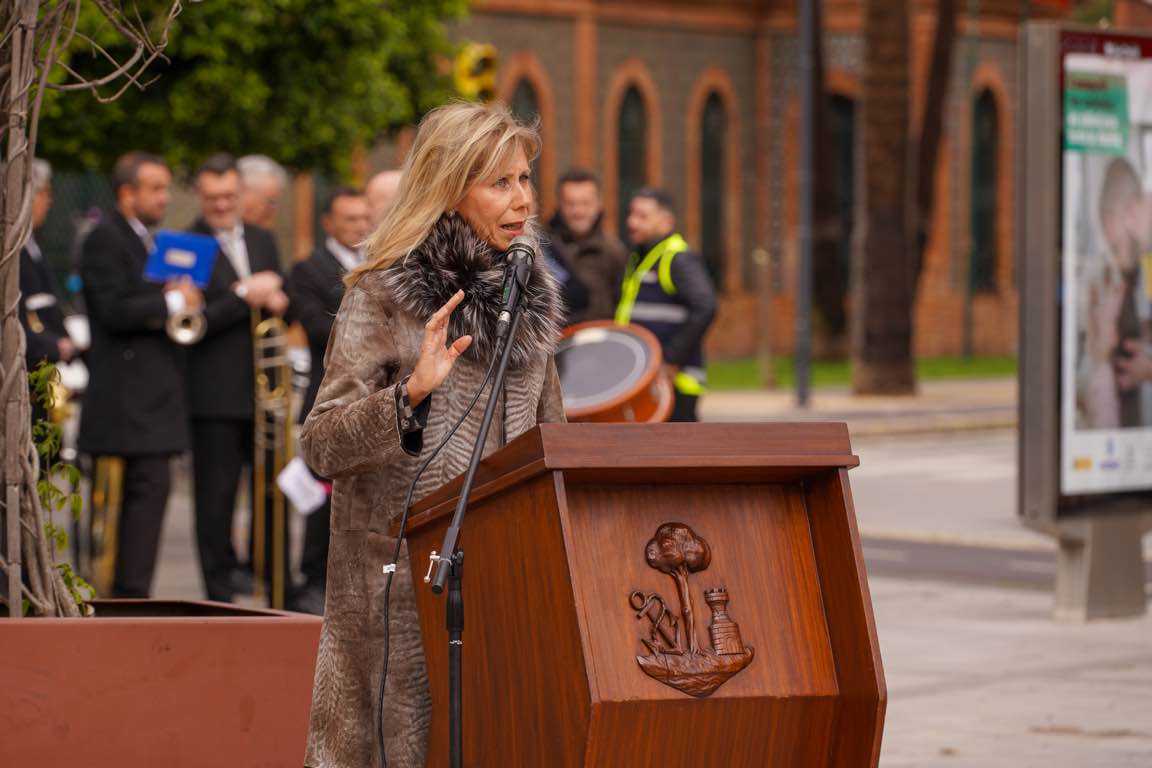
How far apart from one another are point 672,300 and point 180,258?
2856 mm

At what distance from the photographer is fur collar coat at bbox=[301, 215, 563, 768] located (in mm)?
4617

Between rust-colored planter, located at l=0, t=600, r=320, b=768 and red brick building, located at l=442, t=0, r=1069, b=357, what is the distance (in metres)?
41.7

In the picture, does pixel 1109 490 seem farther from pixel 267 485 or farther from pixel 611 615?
pixel 611 615

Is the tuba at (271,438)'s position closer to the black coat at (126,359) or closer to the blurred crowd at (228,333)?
the blurred crowd at (228,333)

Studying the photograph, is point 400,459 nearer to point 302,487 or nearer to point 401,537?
point 401,537

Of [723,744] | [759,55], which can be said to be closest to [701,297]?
[723,744]

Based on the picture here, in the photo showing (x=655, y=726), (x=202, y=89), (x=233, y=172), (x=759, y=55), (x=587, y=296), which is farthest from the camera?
(x=759, y=55)

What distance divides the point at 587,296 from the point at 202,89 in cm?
1274

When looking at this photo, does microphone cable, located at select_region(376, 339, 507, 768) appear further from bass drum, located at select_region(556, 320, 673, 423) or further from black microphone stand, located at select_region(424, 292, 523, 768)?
bass drum, located at select_region(556, 320, 673, 423)

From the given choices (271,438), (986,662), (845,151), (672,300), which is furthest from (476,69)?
(845,151)

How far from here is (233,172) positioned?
11.0 metres

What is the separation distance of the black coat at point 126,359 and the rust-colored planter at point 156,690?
15.2ft

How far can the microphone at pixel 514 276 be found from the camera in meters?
4.29

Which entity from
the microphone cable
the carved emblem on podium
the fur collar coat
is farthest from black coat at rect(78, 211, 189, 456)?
the carved emblem on podium
